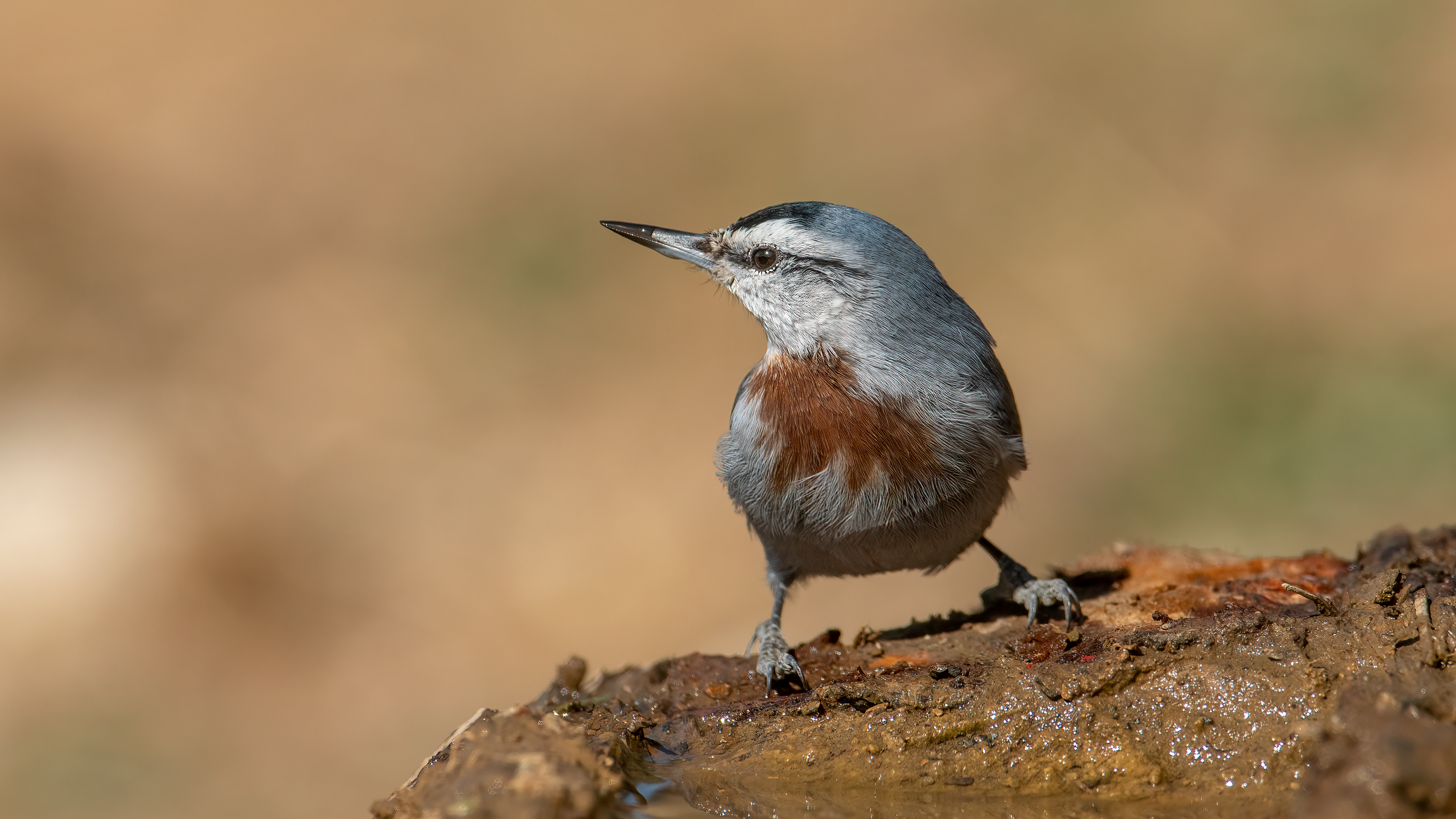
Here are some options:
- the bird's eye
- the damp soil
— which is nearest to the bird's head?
the bird's eye

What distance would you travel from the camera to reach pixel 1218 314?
38.7 feet

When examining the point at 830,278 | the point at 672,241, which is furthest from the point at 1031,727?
the point at 672,241

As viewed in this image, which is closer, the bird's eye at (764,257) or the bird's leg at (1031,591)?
the bird's leg at (1031,591)

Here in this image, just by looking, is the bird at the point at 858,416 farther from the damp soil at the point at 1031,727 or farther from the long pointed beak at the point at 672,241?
the damp soil at the point at 1031,727

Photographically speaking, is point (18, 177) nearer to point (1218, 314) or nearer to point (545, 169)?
point (545, 169)

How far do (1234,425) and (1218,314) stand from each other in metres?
1.69

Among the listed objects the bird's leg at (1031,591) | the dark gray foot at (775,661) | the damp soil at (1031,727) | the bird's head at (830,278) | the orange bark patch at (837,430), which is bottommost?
the damp soil at (1031,727)

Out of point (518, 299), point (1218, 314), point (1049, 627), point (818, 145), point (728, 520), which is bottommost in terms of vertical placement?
point (1049, 627)

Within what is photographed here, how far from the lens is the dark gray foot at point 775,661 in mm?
4613

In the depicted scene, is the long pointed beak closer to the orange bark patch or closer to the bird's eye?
the bird's eye

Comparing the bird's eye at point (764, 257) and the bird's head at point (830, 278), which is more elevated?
the bird's eye at point (764, 257)

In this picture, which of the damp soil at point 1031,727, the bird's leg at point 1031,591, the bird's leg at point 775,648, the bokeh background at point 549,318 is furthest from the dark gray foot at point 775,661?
the bokeh background at point 549,318

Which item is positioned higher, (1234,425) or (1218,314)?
(1218,314)

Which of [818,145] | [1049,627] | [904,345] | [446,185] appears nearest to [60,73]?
[446,185]
